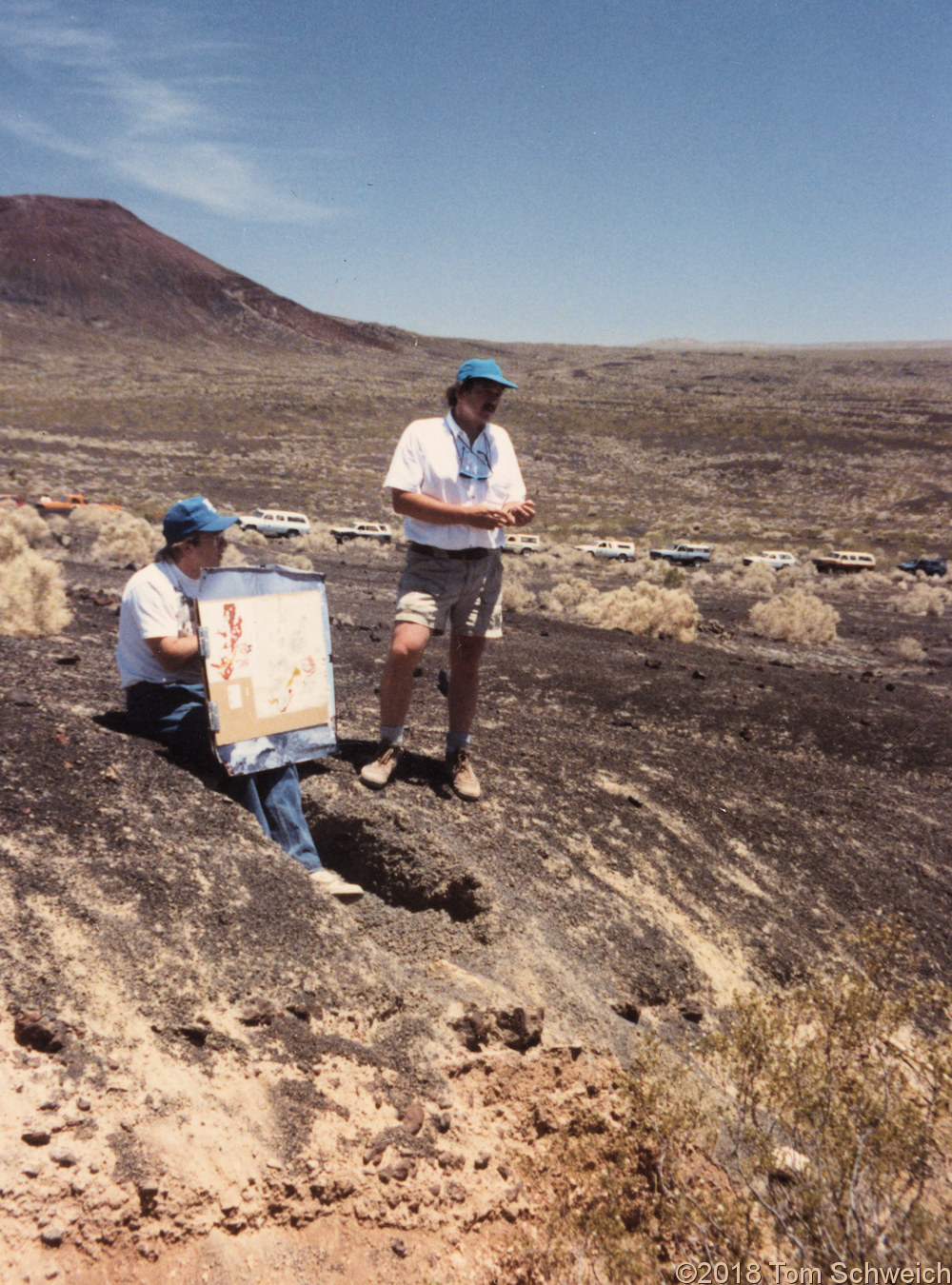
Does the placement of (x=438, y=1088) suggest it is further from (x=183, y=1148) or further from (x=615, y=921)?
(x=615, y=921)

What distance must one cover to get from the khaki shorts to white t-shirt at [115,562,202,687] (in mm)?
917

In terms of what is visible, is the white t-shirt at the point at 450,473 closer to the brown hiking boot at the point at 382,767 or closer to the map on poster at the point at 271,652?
the map on poster at the point at 271,652

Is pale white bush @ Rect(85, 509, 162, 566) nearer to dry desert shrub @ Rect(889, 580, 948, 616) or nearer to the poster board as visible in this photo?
the poster board

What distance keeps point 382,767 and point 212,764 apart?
78cm

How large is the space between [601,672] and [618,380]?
82081 mm

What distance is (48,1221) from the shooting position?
78.0 inches

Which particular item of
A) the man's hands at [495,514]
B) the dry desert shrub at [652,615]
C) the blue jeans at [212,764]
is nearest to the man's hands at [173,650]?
the blue jeans at [212,764]

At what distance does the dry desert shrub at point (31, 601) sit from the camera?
7.23m

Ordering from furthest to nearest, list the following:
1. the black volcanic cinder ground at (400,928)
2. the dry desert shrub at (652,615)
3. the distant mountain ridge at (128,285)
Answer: the distant mountain ridge at (128,285) → the dry desert shrub at (652,615) → the black volcanic cinder ground at (400,928)

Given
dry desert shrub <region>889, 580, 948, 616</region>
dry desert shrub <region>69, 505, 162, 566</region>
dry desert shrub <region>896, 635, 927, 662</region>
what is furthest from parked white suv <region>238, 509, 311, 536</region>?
dry desert shrub <region>896, 635, 927, 662</region>

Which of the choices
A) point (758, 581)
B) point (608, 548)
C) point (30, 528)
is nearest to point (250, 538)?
point (30, 528)

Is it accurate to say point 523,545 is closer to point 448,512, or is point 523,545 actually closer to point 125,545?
point 125,545

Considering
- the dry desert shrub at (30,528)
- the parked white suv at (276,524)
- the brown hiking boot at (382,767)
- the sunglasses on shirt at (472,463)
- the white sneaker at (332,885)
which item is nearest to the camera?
the white sneaker at (332,885)

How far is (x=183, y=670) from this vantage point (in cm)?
379
